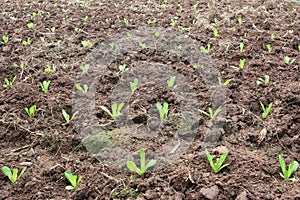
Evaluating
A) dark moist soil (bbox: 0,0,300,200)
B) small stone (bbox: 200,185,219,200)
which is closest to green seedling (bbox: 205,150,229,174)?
dark moist soil (bbox: 0,0,300,200)

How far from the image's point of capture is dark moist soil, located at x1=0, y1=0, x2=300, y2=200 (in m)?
1.81

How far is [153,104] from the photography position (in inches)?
98.3

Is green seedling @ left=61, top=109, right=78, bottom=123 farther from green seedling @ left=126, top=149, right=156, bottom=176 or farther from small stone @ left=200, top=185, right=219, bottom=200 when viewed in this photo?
small stone @ left=200, top=185, right=219, bottom=200

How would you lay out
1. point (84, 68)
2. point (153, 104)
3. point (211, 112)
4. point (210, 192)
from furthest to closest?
point (84, 68) < point (153, 104) < point (211, 112) < point (210, 192)

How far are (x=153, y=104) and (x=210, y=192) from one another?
936 mm

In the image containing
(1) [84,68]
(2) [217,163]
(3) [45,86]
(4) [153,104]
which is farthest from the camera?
(1) [84,68]

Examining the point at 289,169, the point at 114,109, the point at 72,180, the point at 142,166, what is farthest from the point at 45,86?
the point at 289,169

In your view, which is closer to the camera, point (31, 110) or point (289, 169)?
point (289, 169)

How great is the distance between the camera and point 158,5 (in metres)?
4.80

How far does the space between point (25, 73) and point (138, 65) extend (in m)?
1.00

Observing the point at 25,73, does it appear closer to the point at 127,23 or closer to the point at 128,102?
the point at 128,102

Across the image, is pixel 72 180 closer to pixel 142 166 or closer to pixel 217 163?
pixel 142 166

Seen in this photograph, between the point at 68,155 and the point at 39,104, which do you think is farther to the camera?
the point at 39,104

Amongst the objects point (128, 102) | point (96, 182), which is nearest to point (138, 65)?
point (128, 102)
